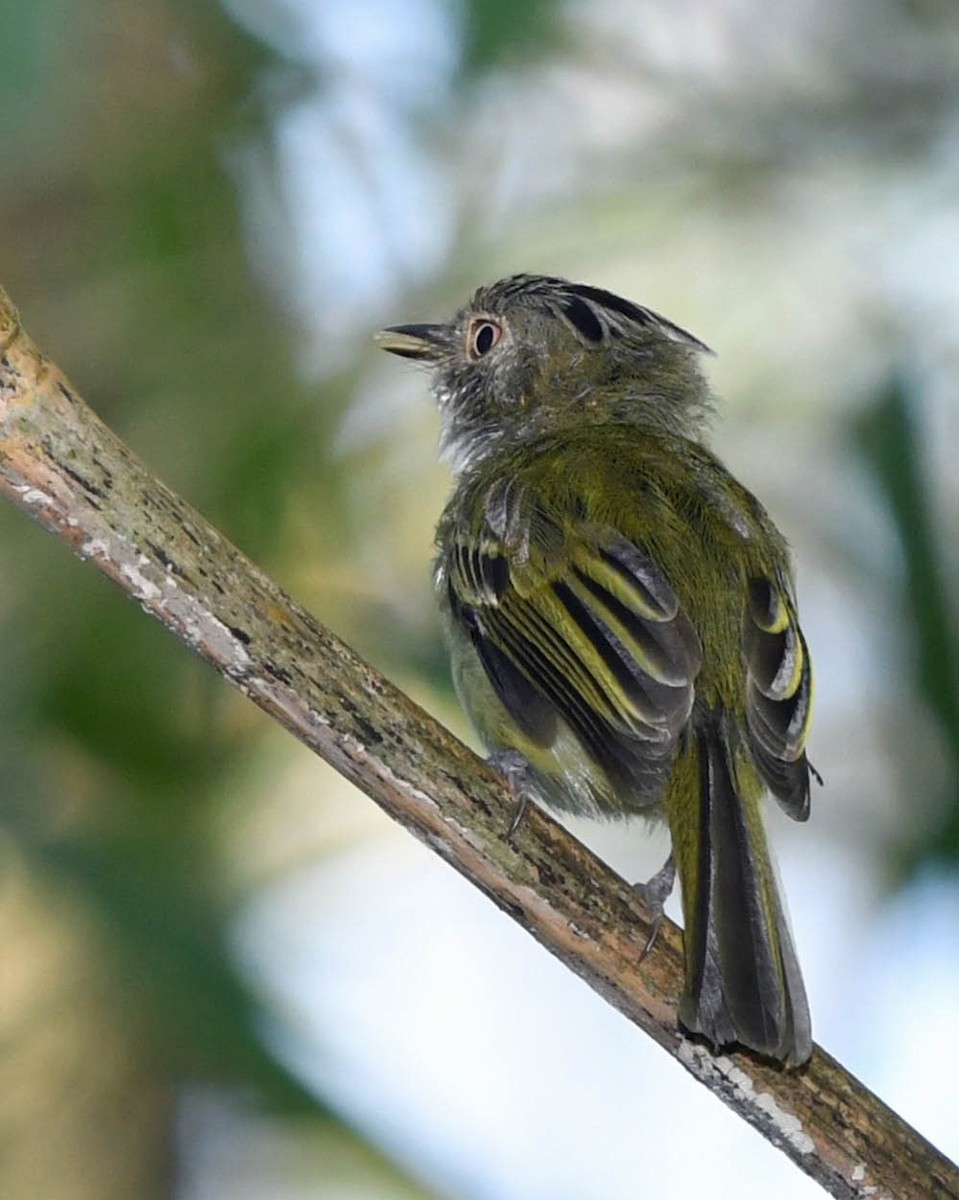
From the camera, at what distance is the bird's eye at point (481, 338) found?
4.75m

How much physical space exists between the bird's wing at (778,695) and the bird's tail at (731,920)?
7 cm

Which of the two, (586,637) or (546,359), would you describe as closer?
(586,637)

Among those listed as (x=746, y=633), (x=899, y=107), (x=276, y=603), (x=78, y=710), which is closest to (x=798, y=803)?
(x=746, y=633)

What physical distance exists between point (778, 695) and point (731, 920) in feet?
1.95

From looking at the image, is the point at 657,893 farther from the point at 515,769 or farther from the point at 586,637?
the point at 586,637

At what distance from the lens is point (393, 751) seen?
2.47m

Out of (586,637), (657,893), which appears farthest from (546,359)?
(657,893)

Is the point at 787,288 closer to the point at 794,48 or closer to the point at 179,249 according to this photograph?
the point at 794,48

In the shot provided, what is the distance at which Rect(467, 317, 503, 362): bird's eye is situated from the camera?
4.75m

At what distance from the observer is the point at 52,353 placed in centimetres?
449

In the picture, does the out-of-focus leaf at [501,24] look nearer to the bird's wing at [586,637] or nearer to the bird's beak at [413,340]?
the bird's wing at [586,637]

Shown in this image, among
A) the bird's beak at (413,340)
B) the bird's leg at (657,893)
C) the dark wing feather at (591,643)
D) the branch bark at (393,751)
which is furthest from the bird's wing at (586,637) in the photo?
the bird's beak at (413,340)

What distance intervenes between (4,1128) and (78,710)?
3.41ft

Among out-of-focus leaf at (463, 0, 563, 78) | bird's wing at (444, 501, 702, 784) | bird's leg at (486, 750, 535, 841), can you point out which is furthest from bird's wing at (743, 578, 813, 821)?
out-of-focus leaf at (463, 0, 563, 78)
